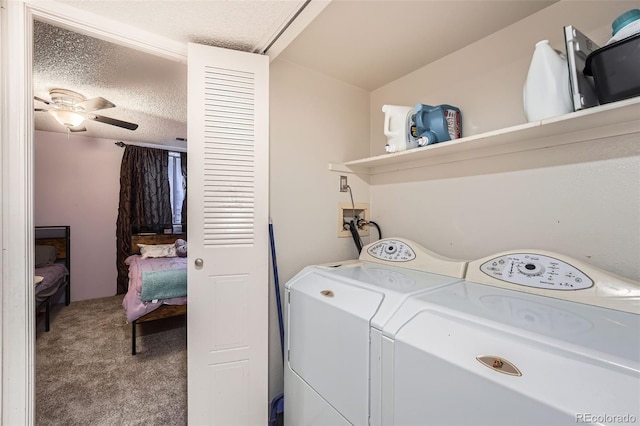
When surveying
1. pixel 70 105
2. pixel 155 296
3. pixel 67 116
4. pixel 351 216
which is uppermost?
pixel 70 105

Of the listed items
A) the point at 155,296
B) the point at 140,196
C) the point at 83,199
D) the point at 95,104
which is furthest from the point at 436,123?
the point at 83,199

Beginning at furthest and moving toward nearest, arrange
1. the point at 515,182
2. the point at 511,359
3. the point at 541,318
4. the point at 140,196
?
the point at 140,196
the point at 515,182
the point at 541,318
the point at 511,359

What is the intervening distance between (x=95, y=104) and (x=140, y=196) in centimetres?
234

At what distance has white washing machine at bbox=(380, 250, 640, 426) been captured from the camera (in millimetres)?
573

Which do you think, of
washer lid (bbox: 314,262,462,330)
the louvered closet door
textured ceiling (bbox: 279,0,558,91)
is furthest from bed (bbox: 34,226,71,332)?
textured ceiling (bbox: 279,0,558,91)

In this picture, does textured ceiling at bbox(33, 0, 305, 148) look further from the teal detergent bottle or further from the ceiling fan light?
the teal detergent bottle

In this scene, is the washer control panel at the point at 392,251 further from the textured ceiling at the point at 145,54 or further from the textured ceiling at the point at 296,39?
the textured ceiling at the point at 145,54

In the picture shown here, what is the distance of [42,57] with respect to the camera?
75.6 inches

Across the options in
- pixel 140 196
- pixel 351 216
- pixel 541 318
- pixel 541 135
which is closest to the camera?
pixel 541 318

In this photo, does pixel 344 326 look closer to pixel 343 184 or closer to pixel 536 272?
pixel 536 272

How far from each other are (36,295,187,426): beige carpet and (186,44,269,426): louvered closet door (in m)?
0.66

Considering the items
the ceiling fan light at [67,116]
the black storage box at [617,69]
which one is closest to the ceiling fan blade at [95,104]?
the ceiling fan light at [67,116]

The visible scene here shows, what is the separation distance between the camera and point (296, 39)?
151 cm

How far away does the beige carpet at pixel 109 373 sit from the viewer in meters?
1.80
